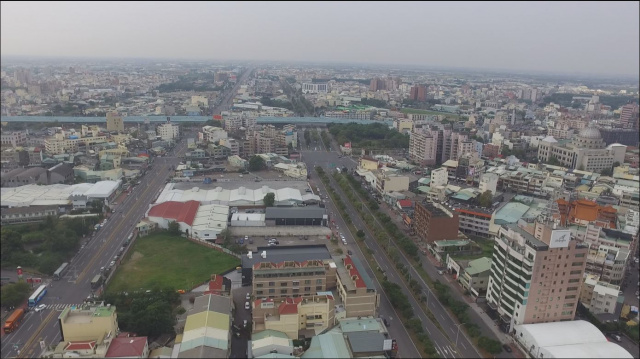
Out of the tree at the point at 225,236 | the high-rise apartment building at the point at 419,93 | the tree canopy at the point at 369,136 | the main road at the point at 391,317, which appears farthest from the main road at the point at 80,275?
the high-rise apartment building at the point at 419,93

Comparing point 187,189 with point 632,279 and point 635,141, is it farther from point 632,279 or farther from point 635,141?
point 635,141

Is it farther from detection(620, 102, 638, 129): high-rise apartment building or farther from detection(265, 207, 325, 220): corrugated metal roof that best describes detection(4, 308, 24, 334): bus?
detection(620, 102, 638, 129): high-rise apartment building

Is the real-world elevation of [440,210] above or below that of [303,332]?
above

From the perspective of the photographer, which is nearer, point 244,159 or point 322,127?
point 244,159

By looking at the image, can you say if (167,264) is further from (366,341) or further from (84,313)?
(366,341)

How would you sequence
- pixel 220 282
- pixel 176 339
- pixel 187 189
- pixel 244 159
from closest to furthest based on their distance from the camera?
pixel 176 339, pixel 220 282, pixel 187 189, pixel 244 159

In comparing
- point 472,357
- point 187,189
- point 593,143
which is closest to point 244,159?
point 187,189

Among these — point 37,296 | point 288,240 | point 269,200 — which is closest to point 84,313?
point 37,296

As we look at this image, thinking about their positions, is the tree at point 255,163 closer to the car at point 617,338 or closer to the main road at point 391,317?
the main road at point 391,317
